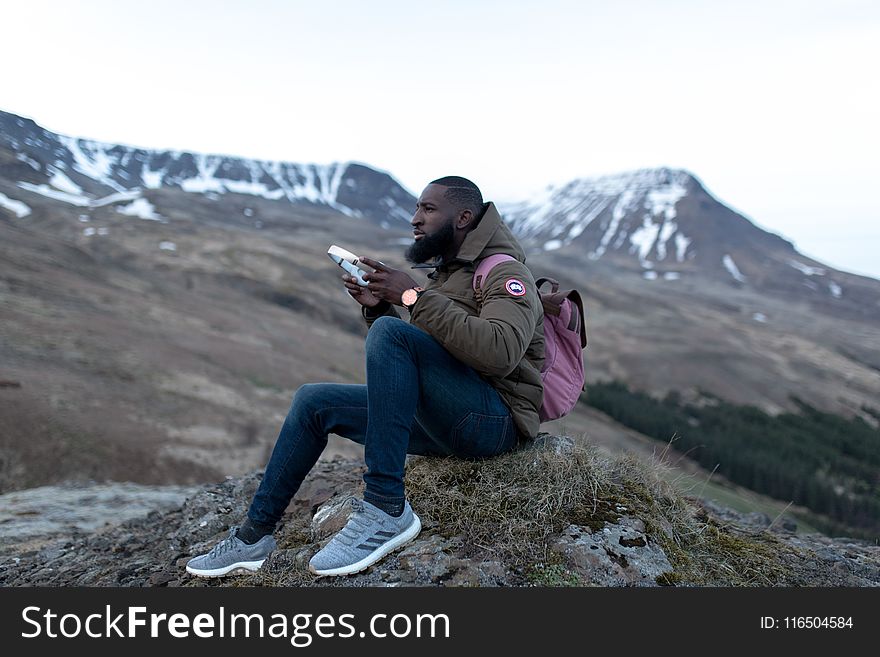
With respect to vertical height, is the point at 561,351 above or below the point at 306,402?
above

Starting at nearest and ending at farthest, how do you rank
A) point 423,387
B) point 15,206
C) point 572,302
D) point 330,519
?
point 423,387 < point 572,302 < point 330,519 < point 15,206

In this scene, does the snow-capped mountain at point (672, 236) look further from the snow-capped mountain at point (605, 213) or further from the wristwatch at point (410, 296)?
the wristwatch at point (410, 296)

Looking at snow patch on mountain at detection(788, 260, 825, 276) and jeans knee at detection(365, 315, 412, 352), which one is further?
snow patch on mountain at detection(788, 260, 825, 276)

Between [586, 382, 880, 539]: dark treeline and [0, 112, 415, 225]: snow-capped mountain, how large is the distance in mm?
55127

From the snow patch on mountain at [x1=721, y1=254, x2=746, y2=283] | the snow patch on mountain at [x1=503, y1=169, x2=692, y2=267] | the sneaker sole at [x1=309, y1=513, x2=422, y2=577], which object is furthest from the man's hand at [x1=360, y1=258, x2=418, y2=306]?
the snow patch on mountain at [x1=503, y1=169, x2=692, y2=267]

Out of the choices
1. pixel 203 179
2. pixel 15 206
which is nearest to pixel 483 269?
pixel 15 206

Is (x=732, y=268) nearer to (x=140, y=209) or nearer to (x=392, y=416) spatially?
(x=140, y=209)

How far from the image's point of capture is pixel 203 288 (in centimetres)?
3747

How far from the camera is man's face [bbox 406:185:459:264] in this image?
11.4 ft

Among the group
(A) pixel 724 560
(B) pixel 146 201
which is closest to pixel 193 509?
(A) pixel 724 560

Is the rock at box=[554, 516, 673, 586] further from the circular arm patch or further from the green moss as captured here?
the circular arm patch

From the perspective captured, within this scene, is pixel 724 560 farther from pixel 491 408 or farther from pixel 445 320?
pixel 445 320

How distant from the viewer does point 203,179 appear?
13612 cm

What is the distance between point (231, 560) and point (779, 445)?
4935cm
